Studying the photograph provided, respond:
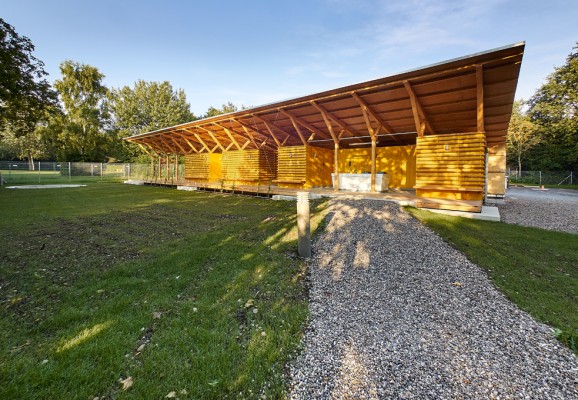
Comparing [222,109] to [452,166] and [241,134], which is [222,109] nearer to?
[241,134]

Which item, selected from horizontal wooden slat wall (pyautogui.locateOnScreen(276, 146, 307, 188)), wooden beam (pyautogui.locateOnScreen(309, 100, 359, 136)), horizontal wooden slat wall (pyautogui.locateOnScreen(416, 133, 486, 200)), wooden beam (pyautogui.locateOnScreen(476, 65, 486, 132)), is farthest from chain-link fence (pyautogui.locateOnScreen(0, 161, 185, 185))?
wooden beam (pyautogui.locateOnScreen(476, 65, 486, 132))

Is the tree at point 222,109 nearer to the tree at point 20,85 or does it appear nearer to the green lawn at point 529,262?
the tree at point 20,85

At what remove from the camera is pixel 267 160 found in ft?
59.9

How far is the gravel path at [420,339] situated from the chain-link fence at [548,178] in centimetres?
4018

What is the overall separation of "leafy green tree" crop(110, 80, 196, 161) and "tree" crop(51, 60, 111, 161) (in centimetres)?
462

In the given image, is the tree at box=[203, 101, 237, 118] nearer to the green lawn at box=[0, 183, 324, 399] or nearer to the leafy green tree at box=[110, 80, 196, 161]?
the leafy green tree at box=[110, 80, 196, 161]

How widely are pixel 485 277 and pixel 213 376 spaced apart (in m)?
4.05

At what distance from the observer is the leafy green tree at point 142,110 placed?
44094mm

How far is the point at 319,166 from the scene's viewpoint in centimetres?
1623

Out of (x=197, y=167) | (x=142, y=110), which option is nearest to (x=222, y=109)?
(x=142, y=110)

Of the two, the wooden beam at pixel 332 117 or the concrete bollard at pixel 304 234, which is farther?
the wooden beam at pixel 332 117

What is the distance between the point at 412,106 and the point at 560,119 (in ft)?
124

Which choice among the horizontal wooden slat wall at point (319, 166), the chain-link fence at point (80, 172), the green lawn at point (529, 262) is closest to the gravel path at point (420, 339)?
the green lawn at point (529, 262)

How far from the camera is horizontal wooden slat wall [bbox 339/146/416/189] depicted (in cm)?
1590
